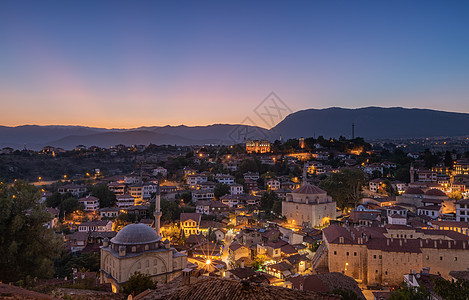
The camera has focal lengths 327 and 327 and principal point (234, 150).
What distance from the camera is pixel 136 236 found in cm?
1406

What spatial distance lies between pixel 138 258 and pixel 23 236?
5.99 meters

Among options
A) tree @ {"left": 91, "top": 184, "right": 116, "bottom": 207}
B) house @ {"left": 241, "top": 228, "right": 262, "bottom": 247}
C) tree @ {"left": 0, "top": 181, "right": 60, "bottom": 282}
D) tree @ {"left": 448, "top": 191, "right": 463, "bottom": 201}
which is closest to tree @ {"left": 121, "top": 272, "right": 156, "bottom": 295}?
tree @ {"left": 0, "top": 181, "right": 60, "bottom": 282}

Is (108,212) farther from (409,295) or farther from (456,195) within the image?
(456,195)

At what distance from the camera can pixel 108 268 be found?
556 inches

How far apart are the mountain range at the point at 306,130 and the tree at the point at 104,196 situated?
264 ft

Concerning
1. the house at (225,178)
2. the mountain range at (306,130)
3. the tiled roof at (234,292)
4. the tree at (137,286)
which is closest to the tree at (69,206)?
the house at (225,178)

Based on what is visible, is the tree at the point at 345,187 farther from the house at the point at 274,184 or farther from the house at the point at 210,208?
the house at the point at 210,208

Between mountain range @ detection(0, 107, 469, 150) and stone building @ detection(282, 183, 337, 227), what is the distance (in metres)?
84.5

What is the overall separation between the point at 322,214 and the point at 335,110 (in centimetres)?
14864

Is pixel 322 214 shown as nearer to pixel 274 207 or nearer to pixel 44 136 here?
pixel 274 207

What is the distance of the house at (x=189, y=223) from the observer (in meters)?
23.2

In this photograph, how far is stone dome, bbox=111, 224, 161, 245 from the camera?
1393cm

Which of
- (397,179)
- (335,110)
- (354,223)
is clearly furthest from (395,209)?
(335,110)

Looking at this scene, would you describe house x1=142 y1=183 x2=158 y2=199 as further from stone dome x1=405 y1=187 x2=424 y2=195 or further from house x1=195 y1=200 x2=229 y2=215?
stone dome x1=405 y1=187 x2=424 y2=195
